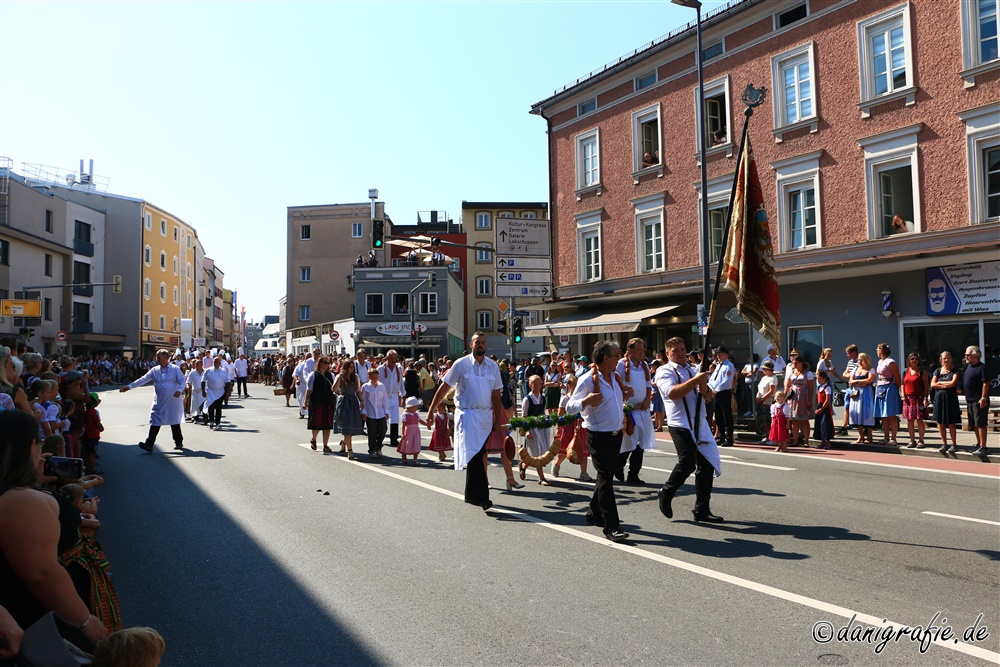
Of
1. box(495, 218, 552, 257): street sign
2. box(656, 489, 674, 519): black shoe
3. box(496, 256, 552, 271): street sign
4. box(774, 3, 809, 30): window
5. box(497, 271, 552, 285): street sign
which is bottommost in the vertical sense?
box(656, 489, 674, 519): black shoe

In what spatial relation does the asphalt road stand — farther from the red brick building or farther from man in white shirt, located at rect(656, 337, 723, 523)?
the red brick building

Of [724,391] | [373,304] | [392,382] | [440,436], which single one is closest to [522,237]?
[392,382]

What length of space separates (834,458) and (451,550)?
866 centimetres

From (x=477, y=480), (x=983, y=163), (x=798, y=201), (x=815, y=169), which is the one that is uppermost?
(x=815, y=169)

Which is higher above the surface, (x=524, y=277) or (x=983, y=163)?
(x=983, y=163)

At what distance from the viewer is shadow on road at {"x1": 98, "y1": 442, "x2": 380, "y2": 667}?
4398 mm

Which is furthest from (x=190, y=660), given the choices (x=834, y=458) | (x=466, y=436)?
(x=834, y=458)

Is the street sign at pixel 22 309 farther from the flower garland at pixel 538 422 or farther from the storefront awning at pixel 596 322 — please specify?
the flower garland at pixel 538 422

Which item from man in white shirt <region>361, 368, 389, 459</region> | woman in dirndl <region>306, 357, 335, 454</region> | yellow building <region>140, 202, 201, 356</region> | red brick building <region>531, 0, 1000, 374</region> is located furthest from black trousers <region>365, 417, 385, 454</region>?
yellow building <region>140, 202, 201, 356</region>

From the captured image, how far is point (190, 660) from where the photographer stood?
430 centimetres

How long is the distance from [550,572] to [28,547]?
3.94m

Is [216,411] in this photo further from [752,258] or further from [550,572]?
[550,572]

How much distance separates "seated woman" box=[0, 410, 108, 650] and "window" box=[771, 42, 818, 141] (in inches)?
838

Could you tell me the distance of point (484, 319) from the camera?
66.3 m
